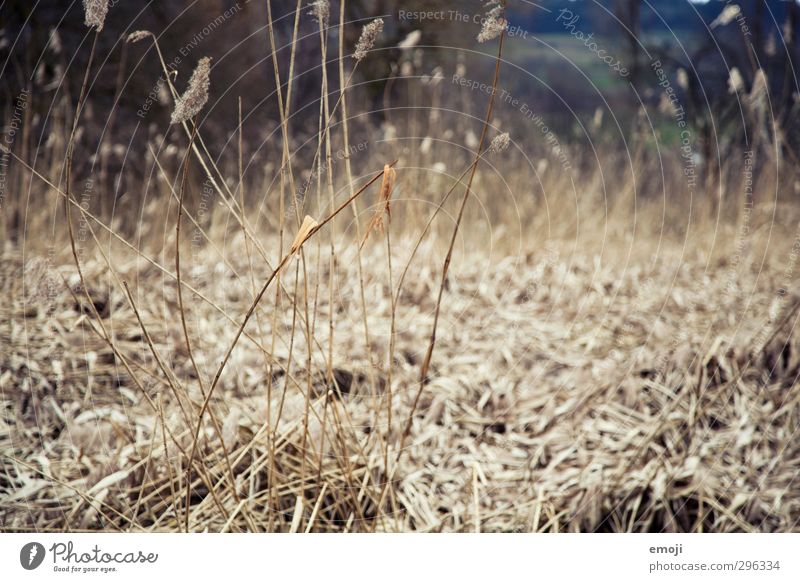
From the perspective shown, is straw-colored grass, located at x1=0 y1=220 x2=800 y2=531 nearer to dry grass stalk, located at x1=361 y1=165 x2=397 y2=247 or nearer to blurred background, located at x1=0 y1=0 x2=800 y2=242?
dry grass stalk, located at x1=361 y1=165 x2=397 y2=247

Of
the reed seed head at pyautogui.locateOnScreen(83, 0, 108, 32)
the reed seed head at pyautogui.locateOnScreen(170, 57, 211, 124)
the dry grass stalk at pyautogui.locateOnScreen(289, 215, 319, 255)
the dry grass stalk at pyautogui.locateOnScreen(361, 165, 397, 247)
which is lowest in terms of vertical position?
the dry grass stalk at pyautogui.locateOnScreen(289, 215, 319, 255)

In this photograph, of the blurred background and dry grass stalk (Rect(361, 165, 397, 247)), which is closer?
dry grass stalk (Rect(361, 165, 397, 247))

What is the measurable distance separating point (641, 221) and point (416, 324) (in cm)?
127

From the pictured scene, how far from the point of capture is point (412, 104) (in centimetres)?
269

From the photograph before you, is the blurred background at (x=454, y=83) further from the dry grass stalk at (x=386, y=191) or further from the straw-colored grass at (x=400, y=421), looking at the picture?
the dry grass stalk at (x=386, y=191)

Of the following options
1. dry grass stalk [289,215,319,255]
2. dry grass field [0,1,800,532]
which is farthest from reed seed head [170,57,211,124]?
dry grass stalk [289,215,319,255]

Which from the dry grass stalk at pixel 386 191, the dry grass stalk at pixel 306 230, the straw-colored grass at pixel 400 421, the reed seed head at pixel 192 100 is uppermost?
the reed seed head at pixel 192 100

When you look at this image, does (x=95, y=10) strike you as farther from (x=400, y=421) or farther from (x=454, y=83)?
(x=454, y=83)

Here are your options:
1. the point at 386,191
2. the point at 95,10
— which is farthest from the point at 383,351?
the point at 95,10

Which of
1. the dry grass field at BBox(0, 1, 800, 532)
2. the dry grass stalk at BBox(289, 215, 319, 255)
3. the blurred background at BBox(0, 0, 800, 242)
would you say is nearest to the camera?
the dry grass stalk at BBox(289, 215, 319, 255)

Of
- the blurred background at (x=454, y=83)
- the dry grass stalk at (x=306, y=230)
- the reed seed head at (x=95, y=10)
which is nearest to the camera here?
the dry grass stalk at (x=306, y=230)

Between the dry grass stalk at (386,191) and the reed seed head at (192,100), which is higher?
the reed seed head at (192,100)

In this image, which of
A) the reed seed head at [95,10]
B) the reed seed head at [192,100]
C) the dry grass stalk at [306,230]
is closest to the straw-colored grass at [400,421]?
the dry grass stalk at [306,230]

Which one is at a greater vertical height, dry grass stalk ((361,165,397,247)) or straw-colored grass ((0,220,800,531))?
dry grass stalk ((361,165,397,247))
